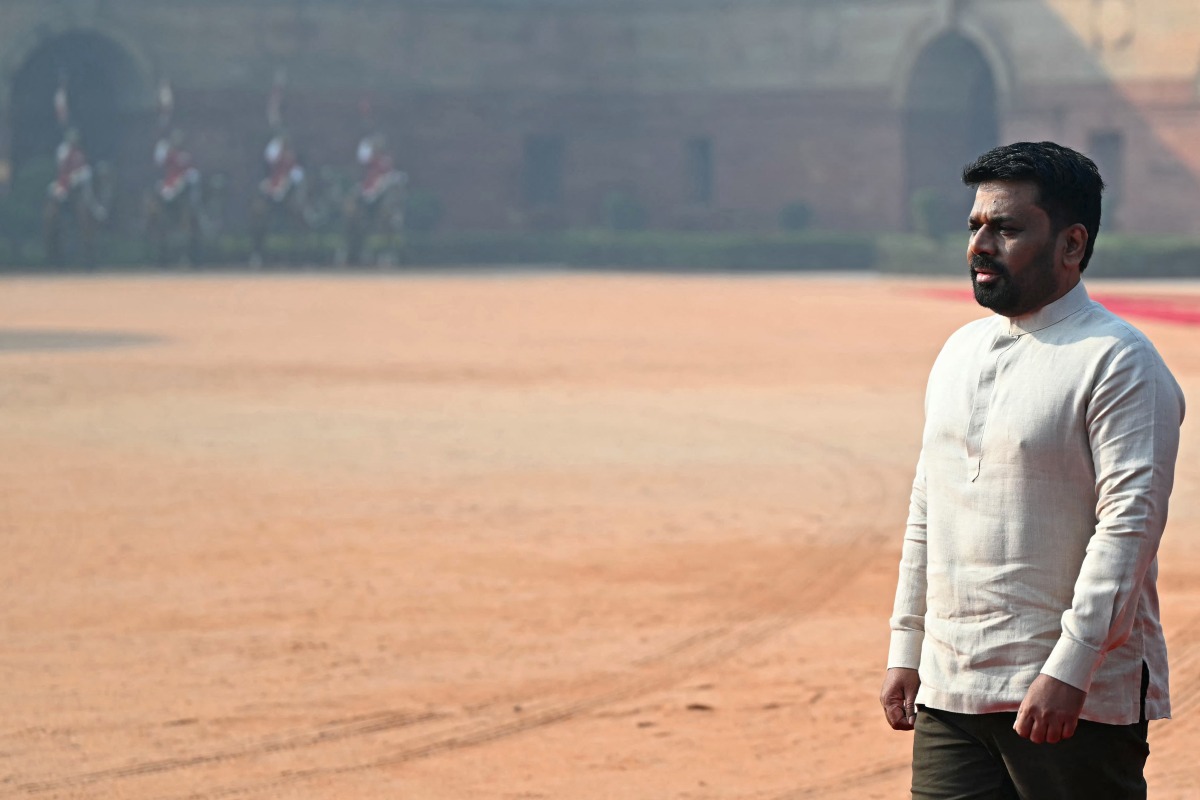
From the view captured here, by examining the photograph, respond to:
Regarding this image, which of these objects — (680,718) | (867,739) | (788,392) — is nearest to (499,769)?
(680,718)

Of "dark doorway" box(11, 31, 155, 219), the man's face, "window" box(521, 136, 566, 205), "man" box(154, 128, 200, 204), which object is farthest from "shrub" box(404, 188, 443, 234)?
A: the man's face

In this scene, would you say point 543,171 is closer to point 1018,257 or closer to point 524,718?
point 524,718

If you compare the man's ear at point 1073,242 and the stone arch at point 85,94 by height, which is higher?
the stone arch at point 85,94

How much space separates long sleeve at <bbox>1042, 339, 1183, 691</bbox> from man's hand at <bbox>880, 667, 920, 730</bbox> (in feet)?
1.18

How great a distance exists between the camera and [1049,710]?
2.86m

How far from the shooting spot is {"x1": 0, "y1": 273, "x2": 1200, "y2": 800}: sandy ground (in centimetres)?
550

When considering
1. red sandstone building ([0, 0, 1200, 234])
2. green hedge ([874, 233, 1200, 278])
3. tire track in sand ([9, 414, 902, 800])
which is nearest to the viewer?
tire track in sand ([9, 414, 902, 800])

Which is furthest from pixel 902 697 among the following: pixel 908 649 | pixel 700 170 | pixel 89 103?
pixel 89 103

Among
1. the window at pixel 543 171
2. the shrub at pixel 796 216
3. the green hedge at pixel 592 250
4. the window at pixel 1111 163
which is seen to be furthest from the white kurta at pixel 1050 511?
the window at pixel 543 171

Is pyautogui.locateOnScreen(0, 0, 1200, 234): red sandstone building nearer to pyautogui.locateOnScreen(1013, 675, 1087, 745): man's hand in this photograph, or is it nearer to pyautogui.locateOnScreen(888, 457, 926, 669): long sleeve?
pyautogui.locateOnScreen(888, 457, 926, 669): long sleeve

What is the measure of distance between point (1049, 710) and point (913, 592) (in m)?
0.41

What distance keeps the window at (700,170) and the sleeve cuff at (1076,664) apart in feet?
143

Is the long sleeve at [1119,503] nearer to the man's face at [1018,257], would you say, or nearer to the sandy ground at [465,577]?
the man's face at [1018,257]

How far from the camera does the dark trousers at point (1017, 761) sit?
2.96 metres
